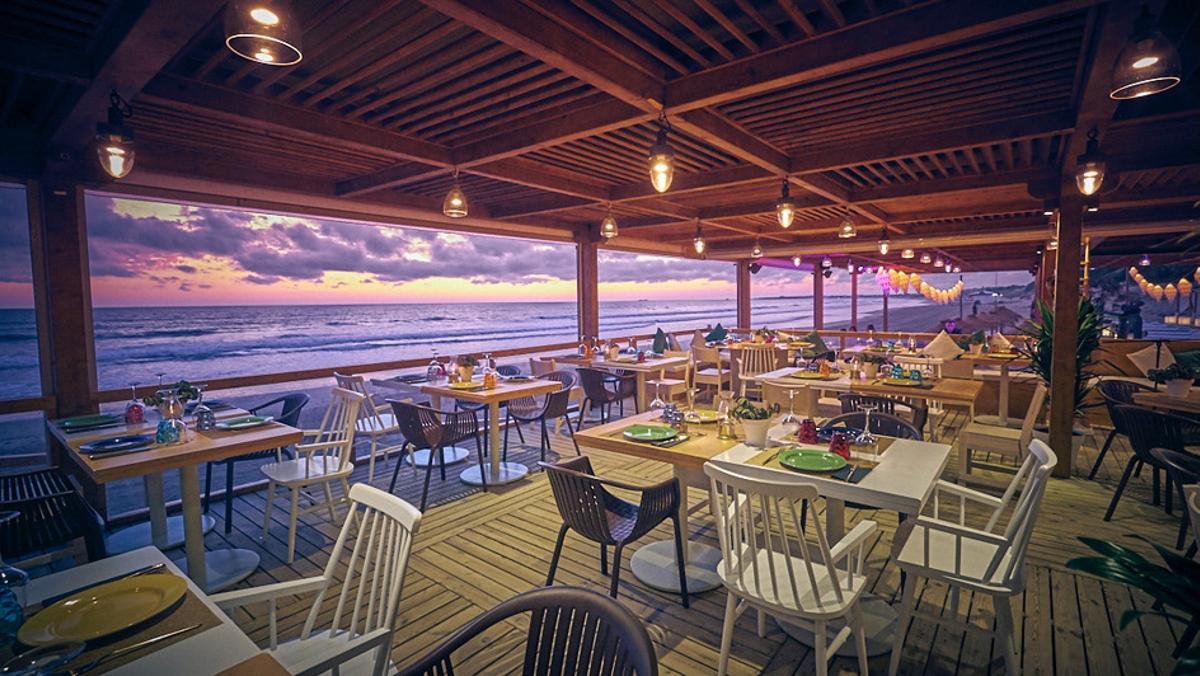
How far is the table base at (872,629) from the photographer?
7.55 feet

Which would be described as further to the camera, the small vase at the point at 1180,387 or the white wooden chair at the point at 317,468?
the small vase at the point at 1180,387

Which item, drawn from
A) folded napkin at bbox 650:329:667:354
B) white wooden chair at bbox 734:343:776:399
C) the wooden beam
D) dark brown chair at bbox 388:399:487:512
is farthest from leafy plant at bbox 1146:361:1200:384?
the wooden beam

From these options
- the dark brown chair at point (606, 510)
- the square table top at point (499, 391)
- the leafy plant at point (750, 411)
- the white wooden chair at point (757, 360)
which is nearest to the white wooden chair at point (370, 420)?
the square table top at point (499, 391)

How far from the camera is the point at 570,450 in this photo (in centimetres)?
562

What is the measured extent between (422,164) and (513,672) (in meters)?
3.79

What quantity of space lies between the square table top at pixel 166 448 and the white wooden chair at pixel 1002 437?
4.86 metres

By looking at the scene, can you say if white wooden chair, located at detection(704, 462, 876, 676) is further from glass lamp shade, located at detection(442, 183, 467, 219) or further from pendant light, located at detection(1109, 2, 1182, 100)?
glass lamp shade, located at detection(442, 183, 467, 219)

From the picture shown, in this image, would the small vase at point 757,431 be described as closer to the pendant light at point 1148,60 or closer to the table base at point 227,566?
the pendant light at point 1148,60

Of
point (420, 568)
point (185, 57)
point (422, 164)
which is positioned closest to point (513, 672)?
point (420, 568)

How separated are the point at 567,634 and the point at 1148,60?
8.84ft

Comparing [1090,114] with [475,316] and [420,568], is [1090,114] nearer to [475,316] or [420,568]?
[420,568]

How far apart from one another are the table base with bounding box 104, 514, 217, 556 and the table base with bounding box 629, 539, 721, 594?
290 centimetres

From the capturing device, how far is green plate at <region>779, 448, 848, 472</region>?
7.11ft

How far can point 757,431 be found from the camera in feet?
8.42
